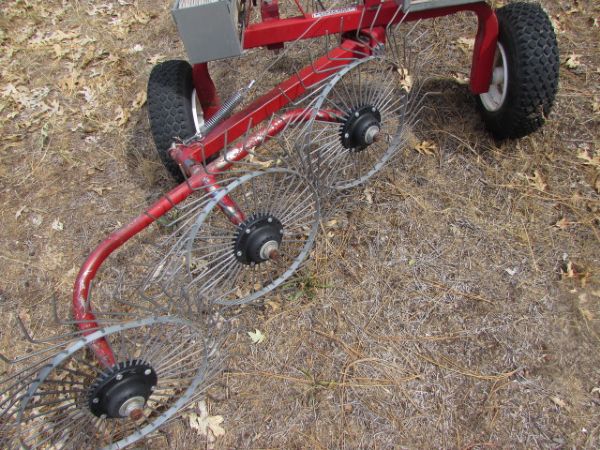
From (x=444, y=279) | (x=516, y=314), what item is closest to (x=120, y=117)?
(x=444, y=279)

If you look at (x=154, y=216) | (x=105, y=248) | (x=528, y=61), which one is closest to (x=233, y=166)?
(x=154, y=216)

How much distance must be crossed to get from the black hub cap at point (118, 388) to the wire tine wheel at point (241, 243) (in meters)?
0.34

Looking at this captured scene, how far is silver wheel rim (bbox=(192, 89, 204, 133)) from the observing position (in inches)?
116

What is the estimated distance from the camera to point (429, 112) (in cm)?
335

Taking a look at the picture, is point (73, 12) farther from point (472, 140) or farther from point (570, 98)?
point (570, 98)

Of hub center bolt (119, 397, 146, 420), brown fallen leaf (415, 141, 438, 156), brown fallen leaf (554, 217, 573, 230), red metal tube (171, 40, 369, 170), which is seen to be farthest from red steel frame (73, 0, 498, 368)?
brown fallen leaf (554, 217, 573, 230)

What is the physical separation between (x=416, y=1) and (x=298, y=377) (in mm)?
2126

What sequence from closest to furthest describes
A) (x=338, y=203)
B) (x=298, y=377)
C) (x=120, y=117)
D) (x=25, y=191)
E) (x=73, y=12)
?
(x=298, y=377) < (x=338, y=203) < (x=25, y=191) < (x=120, y=117) < (x=73, y=12)

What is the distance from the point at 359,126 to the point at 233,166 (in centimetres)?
72

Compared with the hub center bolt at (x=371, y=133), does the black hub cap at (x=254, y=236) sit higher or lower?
lower

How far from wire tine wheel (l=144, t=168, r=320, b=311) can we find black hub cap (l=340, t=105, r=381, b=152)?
364mm

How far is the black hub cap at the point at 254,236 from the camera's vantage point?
218 centimetres

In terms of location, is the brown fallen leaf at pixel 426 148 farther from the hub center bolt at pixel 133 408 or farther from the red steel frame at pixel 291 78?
the hub center bolt at pixel 133 408

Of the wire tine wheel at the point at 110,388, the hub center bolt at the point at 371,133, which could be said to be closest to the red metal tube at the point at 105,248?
the wire tine wheel at the point at 110,388
